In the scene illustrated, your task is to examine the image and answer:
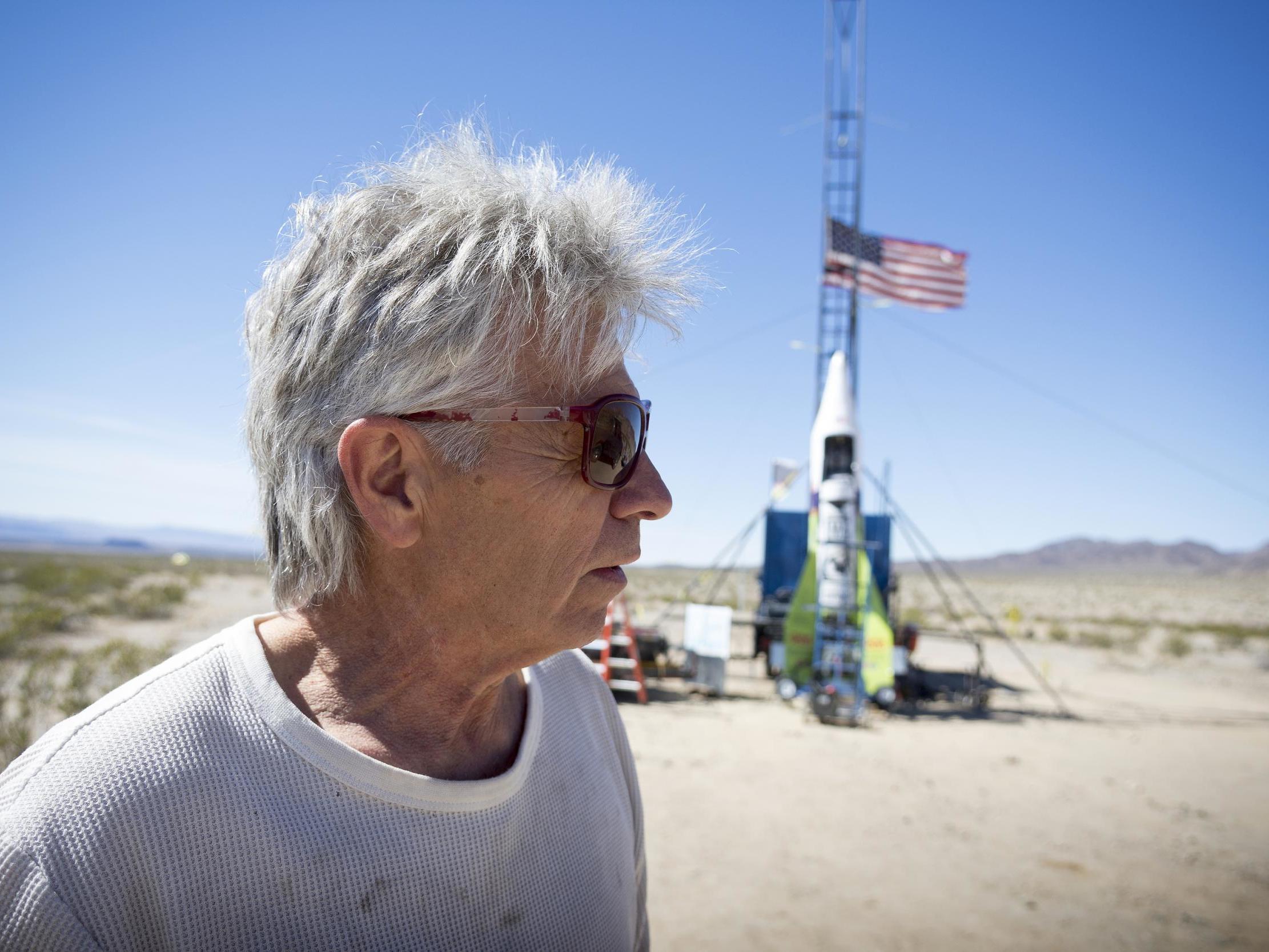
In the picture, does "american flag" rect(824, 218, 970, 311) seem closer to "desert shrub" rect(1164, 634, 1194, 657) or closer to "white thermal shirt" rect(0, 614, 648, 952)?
"desert shrub" rect(1164, 634, 1194, 657)

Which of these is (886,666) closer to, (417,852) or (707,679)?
(707,679)

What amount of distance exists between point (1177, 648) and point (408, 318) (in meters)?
25.1

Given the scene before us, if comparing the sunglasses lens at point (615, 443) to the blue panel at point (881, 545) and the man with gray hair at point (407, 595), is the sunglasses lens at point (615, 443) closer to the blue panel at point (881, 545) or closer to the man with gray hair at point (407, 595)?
the man with gray hair at point (407, 595)

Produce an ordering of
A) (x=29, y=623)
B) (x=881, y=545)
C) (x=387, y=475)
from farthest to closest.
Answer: (x=881, y=545), (x=29, y=623), (x=387, y=475)

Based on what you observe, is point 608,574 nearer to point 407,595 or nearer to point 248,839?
point 407,595

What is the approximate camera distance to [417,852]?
1.17 metres

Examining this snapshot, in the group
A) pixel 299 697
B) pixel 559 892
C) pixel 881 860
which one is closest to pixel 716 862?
pixel 881 860

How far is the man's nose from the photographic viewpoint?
137 centimetres

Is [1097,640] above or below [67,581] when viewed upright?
below

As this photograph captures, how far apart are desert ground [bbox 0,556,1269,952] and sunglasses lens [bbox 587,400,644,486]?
426 cm

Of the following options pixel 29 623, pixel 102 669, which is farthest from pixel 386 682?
pixel 29 623

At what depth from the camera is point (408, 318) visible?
1.18 meters

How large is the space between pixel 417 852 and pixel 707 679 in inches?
457

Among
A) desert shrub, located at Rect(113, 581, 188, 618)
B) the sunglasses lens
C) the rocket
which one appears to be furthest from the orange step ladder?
desert shrub, located at Rect(113, 581, 188, 618)
